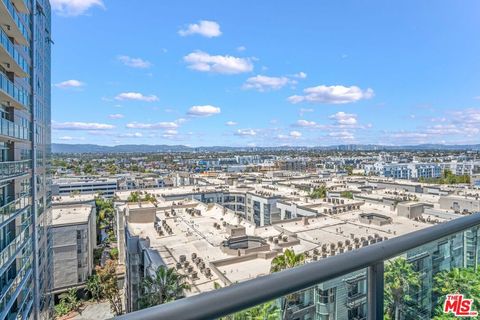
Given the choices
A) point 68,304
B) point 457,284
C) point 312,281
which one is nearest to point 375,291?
point 312,281

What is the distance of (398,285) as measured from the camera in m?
1.19

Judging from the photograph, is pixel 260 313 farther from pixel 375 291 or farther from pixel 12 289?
pixel 12 289

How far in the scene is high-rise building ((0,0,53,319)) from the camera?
208 inches

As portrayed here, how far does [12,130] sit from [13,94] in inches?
24.7

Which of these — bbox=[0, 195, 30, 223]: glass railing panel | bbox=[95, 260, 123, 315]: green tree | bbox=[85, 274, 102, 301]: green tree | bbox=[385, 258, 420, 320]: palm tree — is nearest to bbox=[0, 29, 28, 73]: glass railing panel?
bbox=[0, 195, 30, 223]: glass railing panel

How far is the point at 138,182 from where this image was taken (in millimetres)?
42500

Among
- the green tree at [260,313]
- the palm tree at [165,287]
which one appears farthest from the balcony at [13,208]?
the green tree at [260,313]

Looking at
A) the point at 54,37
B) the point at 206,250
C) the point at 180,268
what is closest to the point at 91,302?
the point at 206,250

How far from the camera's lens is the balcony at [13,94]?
516 cm

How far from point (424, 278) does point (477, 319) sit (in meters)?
0.39

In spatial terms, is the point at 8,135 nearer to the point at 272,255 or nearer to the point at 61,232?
the point at 272,255

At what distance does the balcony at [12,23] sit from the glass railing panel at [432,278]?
5.85 meters

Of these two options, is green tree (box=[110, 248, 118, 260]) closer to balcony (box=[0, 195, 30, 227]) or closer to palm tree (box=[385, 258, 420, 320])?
balcony (box=[0, 195, 30, 227])

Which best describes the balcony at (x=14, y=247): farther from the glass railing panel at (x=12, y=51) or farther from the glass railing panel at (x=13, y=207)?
the glass railing panel at (x=12, y=51)
